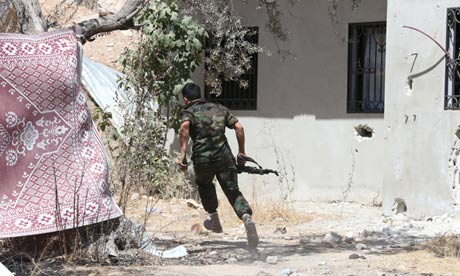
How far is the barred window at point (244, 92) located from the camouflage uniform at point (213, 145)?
16.7 ft

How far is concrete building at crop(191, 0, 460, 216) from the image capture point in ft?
33.5

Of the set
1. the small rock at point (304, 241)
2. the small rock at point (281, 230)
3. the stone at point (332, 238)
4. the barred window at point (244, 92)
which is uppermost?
the barred window at point (244, 92)

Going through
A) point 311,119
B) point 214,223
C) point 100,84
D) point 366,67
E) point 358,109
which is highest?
point 366,67

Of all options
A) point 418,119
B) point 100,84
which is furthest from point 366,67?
point 100,84

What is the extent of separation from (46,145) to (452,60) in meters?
5.65

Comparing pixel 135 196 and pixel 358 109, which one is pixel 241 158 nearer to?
pixel 135 196

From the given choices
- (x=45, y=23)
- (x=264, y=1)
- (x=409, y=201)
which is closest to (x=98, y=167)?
(x=45, y=23)

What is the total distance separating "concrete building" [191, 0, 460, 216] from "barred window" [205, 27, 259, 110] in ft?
0.16

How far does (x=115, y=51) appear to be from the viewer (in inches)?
826

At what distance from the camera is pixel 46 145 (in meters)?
6.34

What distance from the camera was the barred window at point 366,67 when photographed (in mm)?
11773

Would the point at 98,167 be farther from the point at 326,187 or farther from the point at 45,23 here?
the point at 326,187

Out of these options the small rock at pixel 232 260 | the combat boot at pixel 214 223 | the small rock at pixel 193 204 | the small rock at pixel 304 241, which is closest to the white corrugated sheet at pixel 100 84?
the small rock at pixel 193 204

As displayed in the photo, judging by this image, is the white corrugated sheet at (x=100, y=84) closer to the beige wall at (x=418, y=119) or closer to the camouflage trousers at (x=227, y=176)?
the beige wall at (x=418, y=119)
